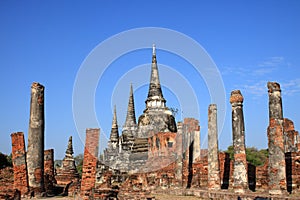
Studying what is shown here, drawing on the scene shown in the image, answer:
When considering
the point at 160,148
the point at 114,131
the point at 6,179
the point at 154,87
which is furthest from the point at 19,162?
the point at 114,131

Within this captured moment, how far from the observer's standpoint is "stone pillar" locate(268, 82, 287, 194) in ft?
38.2

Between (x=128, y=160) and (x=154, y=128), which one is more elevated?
(x=154, y=128)

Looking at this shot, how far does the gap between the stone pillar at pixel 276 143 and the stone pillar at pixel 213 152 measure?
2.77 metres

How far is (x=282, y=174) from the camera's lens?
11.7 meters

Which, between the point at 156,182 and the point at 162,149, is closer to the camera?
the point at 156,182

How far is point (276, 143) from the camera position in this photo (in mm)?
11938

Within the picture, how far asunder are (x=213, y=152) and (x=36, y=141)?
21.7ft

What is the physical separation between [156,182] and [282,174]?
7319 millimetres

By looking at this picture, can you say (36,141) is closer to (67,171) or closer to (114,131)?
(67,171)

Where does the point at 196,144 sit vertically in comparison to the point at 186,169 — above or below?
above

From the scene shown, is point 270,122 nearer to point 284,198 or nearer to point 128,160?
point 284,198

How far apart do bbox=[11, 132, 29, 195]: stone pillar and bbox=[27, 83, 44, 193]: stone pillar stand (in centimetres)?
35

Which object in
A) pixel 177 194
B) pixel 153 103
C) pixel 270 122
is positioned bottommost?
pixel 177 194

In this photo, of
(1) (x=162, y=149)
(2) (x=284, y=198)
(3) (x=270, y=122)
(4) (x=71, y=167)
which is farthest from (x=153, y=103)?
(2) (x=284, y=198)
